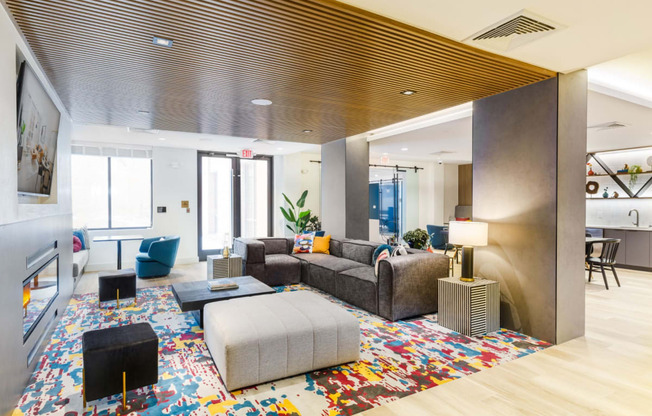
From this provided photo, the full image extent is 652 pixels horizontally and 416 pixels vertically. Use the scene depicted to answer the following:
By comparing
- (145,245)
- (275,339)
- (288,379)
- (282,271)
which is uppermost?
(145,245)

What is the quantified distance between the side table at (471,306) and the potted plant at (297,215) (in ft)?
16.4

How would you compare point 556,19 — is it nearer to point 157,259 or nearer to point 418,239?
point 418,239

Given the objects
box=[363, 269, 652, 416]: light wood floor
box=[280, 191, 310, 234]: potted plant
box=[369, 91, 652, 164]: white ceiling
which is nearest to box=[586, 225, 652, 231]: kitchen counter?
box=[369, 91, 652, 164]: white ceiling

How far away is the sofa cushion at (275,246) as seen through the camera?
633 cm

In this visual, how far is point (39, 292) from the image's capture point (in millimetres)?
3205

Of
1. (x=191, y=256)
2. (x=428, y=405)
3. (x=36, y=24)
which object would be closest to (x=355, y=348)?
(x=428, y=405)

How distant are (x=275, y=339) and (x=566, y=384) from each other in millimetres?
2133

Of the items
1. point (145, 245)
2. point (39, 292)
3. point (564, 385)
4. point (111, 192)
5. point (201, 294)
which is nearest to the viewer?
point (564, 385)

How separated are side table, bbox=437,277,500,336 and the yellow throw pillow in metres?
2.84

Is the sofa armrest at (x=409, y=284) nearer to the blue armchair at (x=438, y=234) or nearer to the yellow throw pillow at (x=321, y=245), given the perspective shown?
the yellow throw pillow at (x=321, y=245)

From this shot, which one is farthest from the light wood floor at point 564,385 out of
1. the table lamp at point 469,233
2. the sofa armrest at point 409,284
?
the sofa armrest at point 409,284

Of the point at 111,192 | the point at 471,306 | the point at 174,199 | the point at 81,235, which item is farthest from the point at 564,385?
the point at 111,192

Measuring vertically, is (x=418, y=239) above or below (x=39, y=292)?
above

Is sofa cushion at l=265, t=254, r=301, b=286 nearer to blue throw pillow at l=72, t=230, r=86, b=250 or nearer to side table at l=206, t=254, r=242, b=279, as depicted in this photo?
side table at l=206, t=254, r=242, b=279
